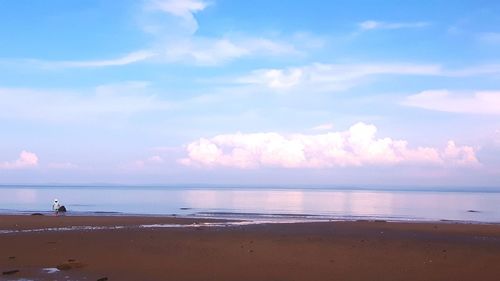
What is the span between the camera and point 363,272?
14.8 meters

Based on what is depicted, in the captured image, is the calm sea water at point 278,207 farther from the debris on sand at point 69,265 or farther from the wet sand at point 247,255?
the debris on sand at point 69,265

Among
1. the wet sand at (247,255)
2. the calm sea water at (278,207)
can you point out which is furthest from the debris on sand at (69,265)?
the calm sea water at (278,207)

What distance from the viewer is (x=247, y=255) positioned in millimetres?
17703

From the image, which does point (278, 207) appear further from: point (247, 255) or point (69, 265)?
point (69, 265)

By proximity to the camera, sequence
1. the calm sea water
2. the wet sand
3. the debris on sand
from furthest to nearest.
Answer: the calm sea water, the debris on sand, the wet sand

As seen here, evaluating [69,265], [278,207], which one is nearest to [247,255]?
[69,265]

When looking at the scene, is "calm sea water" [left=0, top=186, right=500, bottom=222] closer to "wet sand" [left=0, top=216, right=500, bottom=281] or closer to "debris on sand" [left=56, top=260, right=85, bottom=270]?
"wet sand" [left=0, top=216, right=500, bottom=281]

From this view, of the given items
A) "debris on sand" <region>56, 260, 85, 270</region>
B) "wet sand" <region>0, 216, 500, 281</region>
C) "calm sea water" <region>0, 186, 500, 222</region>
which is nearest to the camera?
"wet sand" <region>0, 216, 500, 281</region>

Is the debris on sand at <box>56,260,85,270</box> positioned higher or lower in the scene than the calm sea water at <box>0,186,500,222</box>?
lower

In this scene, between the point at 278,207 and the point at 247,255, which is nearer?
the point at 247,255

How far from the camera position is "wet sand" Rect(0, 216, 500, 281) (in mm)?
14359

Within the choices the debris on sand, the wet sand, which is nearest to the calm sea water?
the wet sand

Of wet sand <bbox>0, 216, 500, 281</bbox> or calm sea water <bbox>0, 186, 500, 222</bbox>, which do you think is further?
calm sea water <bbox>0, 186, 500, 222</bbox>

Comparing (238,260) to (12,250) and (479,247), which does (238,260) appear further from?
(479,247)
